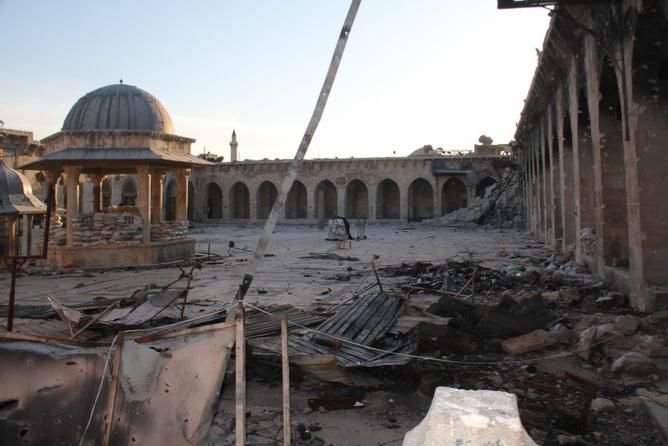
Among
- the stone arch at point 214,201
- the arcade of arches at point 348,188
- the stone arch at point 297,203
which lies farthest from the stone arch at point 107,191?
the stone arch at point 297,203

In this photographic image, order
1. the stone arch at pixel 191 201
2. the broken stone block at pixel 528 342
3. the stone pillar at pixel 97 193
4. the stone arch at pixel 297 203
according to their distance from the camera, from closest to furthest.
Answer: the broken stone block at pixel 528 342 → the stone pillar at pixel 97 193 → the stone arch at pixel 191 201 → the stone arch at pixel 297 203

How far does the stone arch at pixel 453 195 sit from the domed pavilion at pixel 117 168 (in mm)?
28701

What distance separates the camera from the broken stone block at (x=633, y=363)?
4.95 m

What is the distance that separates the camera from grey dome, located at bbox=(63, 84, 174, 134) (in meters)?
16.6

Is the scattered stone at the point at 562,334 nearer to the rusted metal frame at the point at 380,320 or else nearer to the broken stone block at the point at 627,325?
the broken stone block at the point at 627,325

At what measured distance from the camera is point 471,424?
1.56m

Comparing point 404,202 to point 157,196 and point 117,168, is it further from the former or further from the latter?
point 117,168

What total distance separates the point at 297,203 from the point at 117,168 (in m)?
33.0

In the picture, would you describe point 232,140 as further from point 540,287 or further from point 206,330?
point 206,330

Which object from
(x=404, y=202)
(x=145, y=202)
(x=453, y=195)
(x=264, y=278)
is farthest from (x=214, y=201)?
(x=264, y=278)

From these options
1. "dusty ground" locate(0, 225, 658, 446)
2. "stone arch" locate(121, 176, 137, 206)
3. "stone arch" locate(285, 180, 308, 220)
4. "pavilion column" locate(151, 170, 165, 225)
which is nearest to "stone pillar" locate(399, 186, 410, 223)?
"stone arch" locate(285, 180, 308, 220)

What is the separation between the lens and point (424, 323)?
17.8 ft

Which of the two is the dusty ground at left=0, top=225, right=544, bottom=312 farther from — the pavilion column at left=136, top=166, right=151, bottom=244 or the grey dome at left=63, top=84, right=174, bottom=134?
the grey dome at left=63, top=84, right=174, bottom=134

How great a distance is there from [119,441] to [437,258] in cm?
1365
